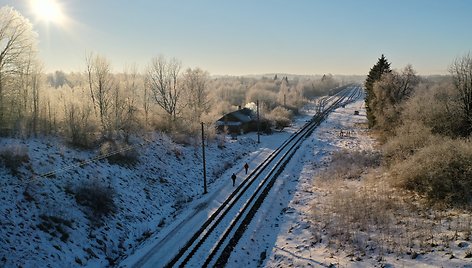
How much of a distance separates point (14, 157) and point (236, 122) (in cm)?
4347

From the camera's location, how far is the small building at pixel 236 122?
197 ft

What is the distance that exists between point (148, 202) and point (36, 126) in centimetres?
1100

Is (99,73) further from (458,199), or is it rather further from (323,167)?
(458,199)

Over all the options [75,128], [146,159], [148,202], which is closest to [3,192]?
[148,202]

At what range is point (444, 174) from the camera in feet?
64.7

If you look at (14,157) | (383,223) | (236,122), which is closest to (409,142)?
(383,223)

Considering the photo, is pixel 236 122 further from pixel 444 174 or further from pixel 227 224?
pixel 444 174

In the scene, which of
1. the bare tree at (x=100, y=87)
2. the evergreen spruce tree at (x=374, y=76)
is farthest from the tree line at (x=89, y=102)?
the evergreen spruce tree at (x=374, y=76)

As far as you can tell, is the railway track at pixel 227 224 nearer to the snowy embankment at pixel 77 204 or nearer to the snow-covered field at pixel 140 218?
the snow-covered field at pixel 140 218

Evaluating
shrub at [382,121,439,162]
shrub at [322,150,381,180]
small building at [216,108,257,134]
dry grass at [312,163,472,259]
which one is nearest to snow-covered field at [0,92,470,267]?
dry grass at [312,163,472,259]

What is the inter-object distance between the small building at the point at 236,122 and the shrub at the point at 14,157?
38.5 meters

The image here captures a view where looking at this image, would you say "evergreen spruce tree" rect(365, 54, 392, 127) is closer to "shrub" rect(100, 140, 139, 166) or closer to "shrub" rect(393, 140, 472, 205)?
"shrub" rect(393, 140, 472, 205)

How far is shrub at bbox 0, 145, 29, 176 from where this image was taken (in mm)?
19594

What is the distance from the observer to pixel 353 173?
3017cm
